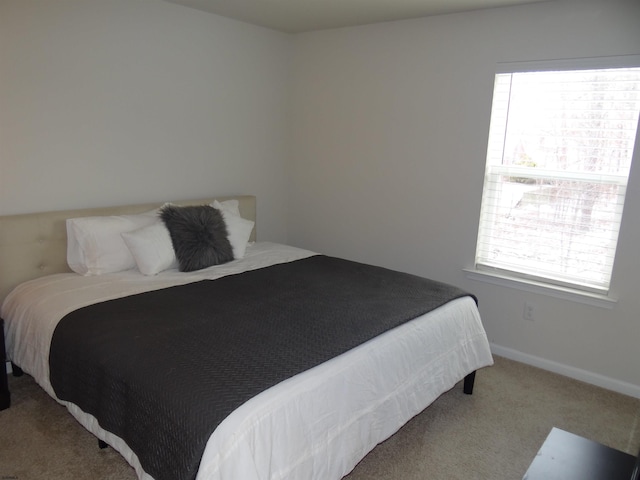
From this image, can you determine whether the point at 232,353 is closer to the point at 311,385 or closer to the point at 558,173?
the point at 311,385

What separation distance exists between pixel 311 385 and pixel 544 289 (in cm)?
210

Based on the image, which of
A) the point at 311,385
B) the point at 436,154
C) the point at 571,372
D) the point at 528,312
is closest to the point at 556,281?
the point at 528,312

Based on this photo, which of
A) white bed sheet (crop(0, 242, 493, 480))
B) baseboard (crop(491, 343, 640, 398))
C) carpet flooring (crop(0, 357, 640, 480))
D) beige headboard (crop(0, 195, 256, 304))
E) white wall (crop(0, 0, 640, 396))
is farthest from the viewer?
baseboard (crop(491, 343, 640, 398))

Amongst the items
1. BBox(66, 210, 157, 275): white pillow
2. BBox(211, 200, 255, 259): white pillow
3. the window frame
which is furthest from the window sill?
BBox(66, 210, 157, 275): white pillow

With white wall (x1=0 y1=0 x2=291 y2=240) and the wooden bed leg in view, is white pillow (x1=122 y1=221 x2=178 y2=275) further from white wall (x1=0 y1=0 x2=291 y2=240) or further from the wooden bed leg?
the wooden bed leg

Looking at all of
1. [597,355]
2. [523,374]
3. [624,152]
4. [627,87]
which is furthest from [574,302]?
[627,87]

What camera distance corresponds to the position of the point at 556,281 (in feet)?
10.2

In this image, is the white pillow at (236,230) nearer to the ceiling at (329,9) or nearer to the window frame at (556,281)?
the ceiling at (329,9)

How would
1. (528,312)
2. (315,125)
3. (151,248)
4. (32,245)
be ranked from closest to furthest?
1. (32,245)
2. (151,248)
3. (528,312)
4. (315,125)

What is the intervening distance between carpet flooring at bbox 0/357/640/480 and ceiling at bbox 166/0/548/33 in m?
2.44

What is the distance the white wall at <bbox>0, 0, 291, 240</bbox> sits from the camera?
2699 millimetres

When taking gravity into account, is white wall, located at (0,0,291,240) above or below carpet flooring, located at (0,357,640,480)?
above

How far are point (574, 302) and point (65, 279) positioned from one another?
3160 mm

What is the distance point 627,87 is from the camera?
274 cm
